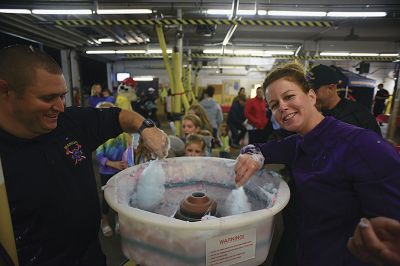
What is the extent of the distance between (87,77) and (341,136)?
531 inches

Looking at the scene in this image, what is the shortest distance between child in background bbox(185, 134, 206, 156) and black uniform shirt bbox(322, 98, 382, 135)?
1.06m

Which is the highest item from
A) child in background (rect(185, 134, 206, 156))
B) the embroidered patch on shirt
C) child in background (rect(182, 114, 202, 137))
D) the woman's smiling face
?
the woman's smiling face

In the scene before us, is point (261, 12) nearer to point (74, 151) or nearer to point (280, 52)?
point (74, 151)

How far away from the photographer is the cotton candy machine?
713 millimetres

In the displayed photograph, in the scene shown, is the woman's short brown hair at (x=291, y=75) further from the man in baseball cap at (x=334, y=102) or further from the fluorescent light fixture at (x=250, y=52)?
the fluorescent light fixture at (x=250, y=52)

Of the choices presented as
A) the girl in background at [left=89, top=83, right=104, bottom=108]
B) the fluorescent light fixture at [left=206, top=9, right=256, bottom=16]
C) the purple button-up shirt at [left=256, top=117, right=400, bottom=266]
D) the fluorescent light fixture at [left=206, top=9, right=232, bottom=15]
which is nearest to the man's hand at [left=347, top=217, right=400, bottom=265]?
the purple button-up shirt at [left=256, top=117, right=400, bottom=266]

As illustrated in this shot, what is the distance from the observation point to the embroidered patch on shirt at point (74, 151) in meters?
1.03

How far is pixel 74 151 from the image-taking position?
1049 millimetres

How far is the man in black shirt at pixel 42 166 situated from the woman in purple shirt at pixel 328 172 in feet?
1.84

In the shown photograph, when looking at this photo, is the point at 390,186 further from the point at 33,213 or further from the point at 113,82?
the point at 113,82

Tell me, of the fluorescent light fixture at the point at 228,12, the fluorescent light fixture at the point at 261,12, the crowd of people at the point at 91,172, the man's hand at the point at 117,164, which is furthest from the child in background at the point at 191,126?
the fluorescent light fixture at the point at 261,12

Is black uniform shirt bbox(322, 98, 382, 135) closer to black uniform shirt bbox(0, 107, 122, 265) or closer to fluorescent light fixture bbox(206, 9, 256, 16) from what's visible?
black uniform shirt bbox(0, 107, 122, 265)

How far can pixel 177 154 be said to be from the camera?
6.98ft

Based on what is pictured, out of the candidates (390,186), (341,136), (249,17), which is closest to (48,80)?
(341,136)
